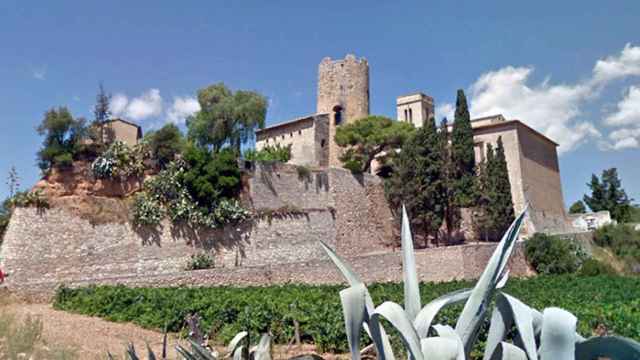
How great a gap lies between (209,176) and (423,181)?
10.0 metres

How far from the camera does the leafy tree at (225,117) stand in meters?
24.6

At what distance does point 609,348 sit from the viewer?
1.72 metres

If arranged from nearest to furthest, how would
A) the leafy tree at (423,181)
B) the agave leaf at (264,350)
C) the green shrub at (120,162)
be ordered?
the agave leaf at (264,350) < the green shrub at (120,162) < the leafy tree at (423,181)

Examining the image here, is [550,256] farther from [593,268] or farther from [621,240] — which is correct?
[621,240]

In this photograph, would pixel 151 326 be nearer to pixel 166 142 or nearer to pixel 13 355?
pixel 13 355

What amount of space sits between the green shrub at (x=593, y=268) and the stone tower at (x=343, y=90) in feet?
49.5

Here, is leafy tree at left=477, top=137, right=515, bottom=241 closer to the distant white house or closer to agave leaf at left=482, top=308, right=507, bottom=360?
the distant white house

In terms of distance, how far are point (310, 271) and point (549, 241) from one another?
38.8 ft

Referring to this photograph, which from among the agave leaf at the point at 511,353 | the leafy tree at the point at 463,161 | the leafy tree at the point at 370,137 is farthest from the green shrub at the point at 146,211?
the agave leaf at the point at 511,353

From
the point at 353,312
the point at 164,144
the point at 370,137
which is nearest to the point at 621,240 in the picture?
the point at 370,137

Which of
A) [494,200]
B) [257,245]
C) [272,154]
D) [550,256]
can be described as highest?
[272,154]

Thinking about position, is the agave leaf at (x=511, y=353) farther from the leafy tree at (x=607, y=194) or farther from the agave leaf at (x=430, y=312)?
the leafy tree at (x=607, y=194)

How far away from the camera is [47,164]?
60.7 feet

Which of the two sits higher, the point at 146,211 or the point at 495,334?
the point at 146,211
